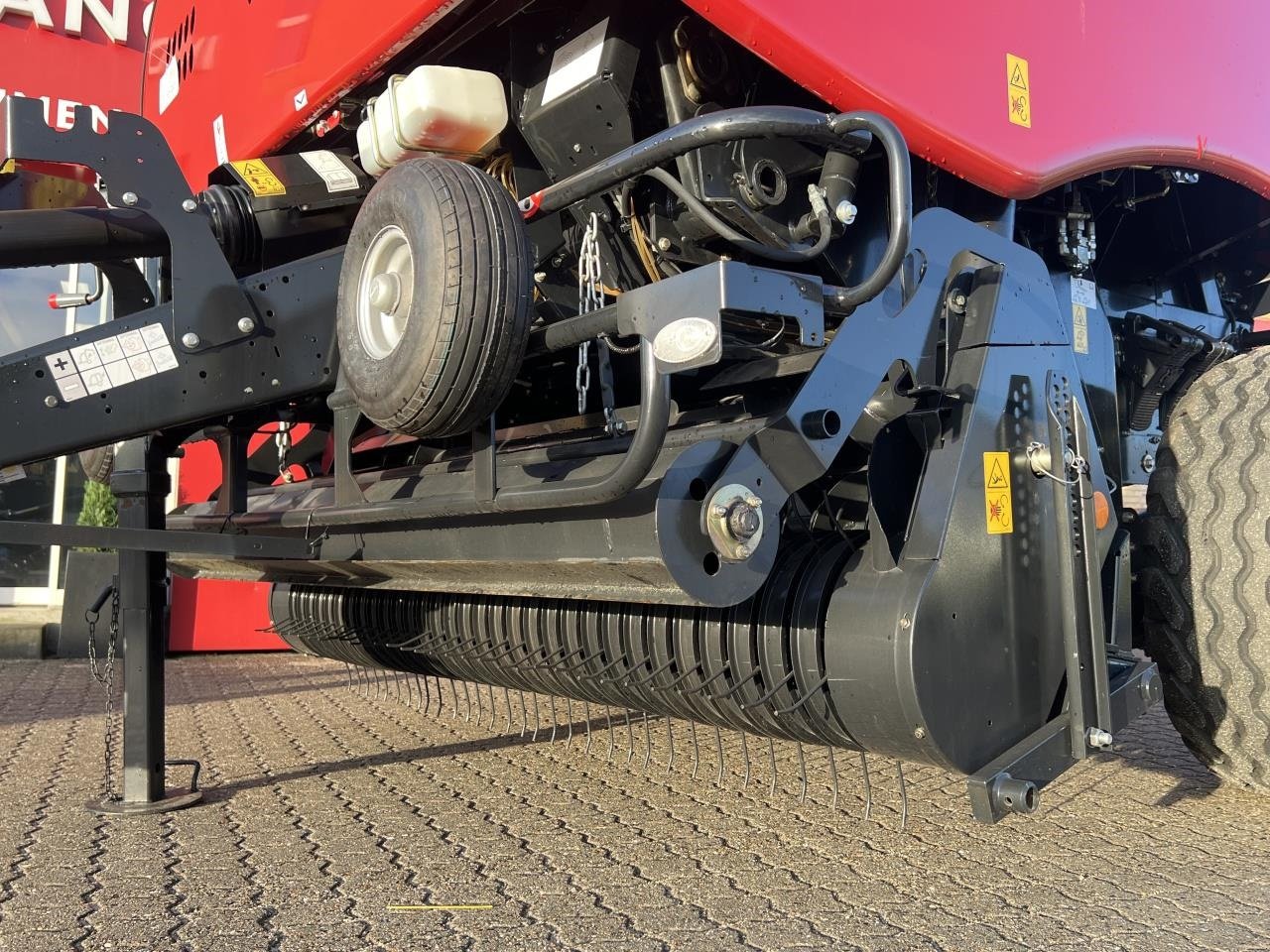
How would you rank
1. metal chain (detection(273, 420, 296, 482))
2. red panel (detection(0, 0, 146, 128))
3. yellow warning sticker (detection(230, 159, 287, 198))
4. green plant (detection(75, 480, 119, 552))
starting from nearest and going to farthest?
yellow warning sticker (detection(230, 159, 287, 198))
metal chain (detection(273, 420, 296, 482))
red panel (detection(0, 0, 146, 128))
green plant (detection(75, 480, 119, 552))

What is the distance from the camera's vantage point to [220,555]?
2.81m

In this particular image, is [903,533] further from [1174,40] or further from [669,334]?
[1174,40]

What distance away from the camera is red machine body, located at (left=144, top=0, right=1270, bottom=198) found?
2.25m

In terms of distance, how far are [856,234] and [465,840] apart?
1.73 meters

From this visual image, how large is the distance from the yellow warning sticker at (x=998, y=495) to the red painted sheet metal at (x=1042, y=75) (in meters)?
0.61

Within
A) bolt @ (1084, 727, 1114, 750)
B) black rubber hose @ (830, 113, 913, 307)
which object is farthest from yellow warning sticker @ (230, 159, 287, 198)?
bolt @ (1084, 727, 1114, 750)

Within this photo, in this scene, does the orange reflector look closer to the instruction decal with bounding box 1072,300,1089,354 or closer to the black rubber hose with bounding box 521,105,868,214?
the instruction decal with bounding box 1072,300,1089,354

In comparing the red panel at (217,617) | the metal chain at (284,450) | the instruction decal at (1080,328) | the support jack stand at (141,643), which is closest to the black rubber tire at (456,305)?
the support jack stand at (141,643)

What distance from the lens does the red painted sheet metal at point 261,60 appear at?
263 centimetres

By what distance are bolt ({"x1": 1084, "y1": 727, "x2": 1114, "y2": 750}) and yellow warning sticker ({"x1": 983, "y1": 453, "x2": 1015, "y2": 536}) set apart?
1.46ft

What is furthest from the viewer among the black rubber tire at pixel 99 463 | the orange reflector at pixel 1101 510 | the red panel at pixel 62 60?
the red panel at pixel 62 60

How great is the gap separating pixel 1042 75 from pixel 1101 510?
0.99 meters

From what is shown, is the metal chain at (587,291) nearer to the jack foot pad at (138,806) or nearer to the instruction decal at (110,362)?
the instruction decal at (110,362)

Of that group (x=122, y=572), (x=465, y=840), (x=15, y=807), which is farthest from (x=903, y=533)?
(x=15, y=807)
